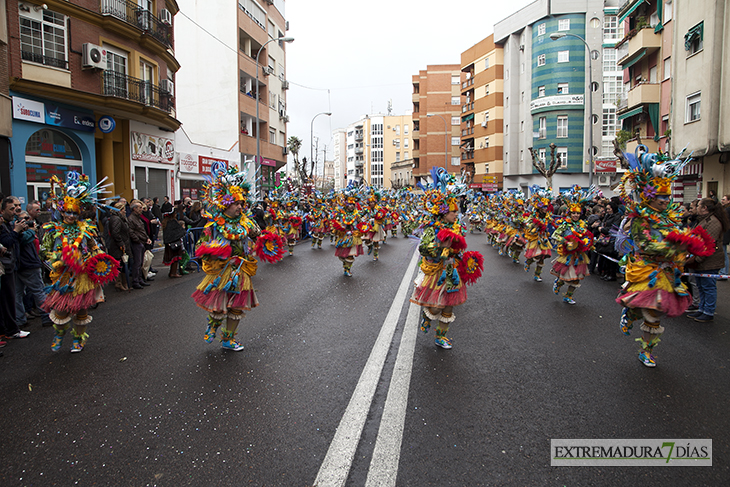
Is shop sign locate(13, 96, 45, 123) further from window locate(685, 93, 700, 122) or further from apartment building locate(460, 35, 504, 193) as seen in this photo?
apartment building locate(460, 35, 504, 193)

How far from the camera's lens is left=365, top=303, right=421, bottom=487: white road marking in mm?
3063

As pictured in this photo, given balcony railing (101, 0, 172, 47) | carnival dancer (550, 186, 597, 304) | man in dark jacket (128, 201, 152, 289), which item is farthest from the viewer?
balcony railing (101, 0, 172, 47)

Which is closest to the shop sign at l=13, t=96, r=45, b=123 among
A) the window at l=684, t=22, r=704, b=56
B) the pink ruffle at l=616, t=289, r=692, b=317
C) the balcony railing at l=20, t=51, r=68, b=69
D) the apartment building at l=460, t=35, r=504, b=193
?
the balcony railing at l=20, t=51, r=68, b=69

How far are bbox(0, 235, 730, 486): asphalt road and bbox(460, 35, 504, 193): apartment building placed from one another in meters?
47.1

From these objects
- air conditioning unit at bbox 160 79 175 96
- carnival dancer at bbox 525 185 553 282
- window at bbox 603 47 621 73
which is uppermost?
window at bbox 603 47 621 73

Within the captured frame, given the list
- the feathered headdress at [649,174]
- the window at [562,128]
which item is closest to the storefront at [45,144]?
the feathered headdress at [649,174]

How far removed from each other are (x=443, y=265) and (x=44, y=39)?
56.2ft

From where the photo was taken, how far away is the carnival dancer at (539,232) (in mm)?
10594

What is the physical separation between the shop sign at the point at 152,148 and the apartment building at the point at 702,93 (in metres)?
23.3

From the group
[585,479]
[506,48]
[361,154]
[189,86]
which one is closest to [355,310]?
[585,479]

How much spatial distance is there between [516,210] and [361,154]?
113 meters

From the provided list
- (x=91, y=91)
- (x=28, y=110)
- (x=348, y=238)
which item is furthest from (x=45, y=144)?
(x=348, y=238)

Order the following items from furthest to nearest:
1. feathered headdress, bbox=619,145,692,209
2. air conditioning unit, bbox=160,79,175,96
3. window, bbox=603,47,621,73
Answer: window, bbox=603,47,621,73 → air conditioning unit, bbox=160,79,175,96 → feathered headdress, bbox=619,145,692,209

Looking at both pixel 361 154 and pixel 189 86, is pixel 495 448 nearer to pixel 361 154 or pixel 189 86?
pixel 189 86
